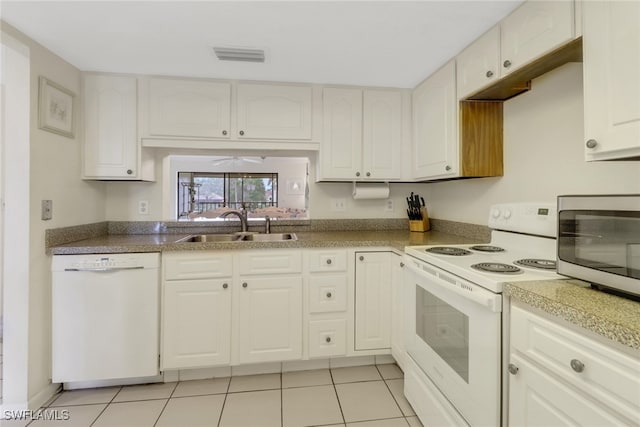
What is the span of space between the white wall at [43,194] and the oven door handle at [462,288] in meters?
2.11

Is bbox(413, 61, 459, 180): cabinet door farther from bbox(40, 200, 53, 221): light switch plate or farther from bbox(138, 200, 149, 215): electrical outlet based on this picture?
bbox(40, 200, 53, 221): light switch plate

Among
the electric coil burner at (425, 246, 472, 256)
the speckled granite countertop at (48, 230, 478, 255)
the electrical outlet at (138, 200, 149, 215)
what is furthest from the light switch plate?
the electric coil burner at (425, 246, 472, 256)

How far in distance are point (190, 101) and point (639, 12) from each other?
7.42 ft

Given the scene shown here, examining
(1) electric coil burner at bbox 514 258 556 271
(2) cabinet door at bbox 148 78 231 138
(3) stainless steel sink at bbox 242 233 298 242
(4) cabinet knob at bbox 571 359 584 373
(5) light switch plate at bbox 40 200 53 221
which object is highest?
(2) cabinet door at bbox 148 78 231 138

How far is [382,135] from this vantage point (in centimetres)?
236

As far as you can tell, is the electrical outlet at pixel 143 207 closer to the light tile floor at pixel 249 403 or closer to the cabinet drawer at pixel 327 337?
the light tile floor at pixel 249 403

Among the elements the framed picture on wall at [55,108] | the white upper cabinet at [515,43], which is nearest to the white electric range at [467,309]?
the white upper cabinet at [515,43]

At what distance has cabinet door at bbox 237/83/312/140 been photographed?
2188mm

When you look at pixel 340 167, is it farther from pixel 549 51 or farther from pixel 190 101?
pixel 549 51

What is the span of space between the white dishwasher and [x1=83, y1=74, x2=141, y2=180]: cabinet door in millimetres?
662

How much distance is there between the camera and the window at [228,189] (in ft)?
20.9

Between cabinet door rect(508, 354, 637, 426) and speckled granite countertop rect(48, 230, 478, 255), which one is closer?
cabinet door rect(508, 354, 637, 426)

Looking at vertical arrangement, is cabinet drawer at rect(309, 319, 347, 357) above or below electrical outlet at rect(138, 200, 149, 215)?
below

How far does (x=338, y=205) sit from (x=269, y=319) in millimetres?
1112
